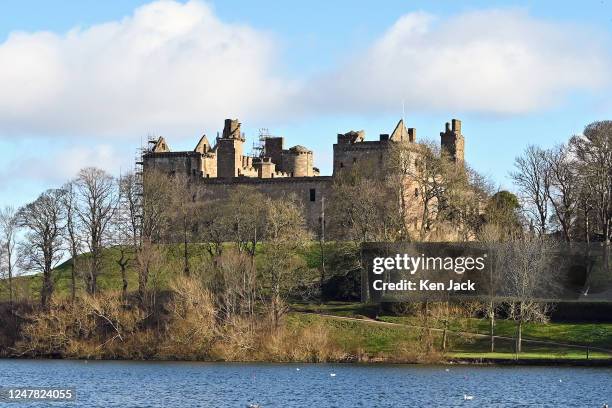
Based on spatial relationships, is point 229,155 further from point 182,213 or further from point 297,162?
point 182,213


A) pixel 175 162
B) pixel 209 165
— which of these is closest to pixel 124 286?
pixel 175 162

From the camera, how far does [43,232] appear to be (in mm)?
90062

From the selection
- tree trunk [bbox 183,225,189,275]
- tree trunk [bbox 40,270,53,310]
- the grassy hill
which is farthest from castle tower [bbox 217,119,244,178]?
the grassy hill

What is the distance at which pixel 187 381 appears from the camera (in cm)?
5919

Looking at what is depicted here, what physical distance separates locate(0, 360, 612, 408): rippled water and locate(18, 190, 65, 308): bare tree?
19121 mm

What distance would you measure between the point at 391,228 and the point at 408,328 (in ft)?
42.8

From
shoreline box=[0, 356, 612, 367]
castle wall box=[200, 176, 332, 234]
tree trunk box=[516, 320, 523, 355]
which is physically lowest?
shoreline box=[0, 356, 612, 367]

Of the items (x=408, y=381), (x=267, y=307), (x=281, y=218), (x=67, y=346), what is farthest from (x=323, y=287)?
(x=408, y=381)

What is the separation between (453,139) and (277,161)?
57.0 feet

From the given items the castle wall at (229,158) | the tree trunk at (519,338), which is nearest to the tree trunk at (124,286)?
the castle wall at (229,158)

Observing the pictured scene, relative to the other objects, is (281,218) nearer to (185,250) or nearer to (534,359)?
(185,250)

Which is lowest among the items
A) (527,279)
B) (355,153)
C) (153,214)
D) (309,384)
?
(309,384)

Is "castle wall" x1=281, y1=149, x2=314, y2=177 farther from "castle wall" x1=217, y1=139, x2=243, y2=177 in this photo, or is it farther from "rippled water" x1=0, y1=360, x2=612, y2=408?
"rippled water" x1=0, y1=360, x2=612, y2=408

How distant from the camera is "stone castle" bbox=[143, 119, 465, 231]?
104812 millimetres
